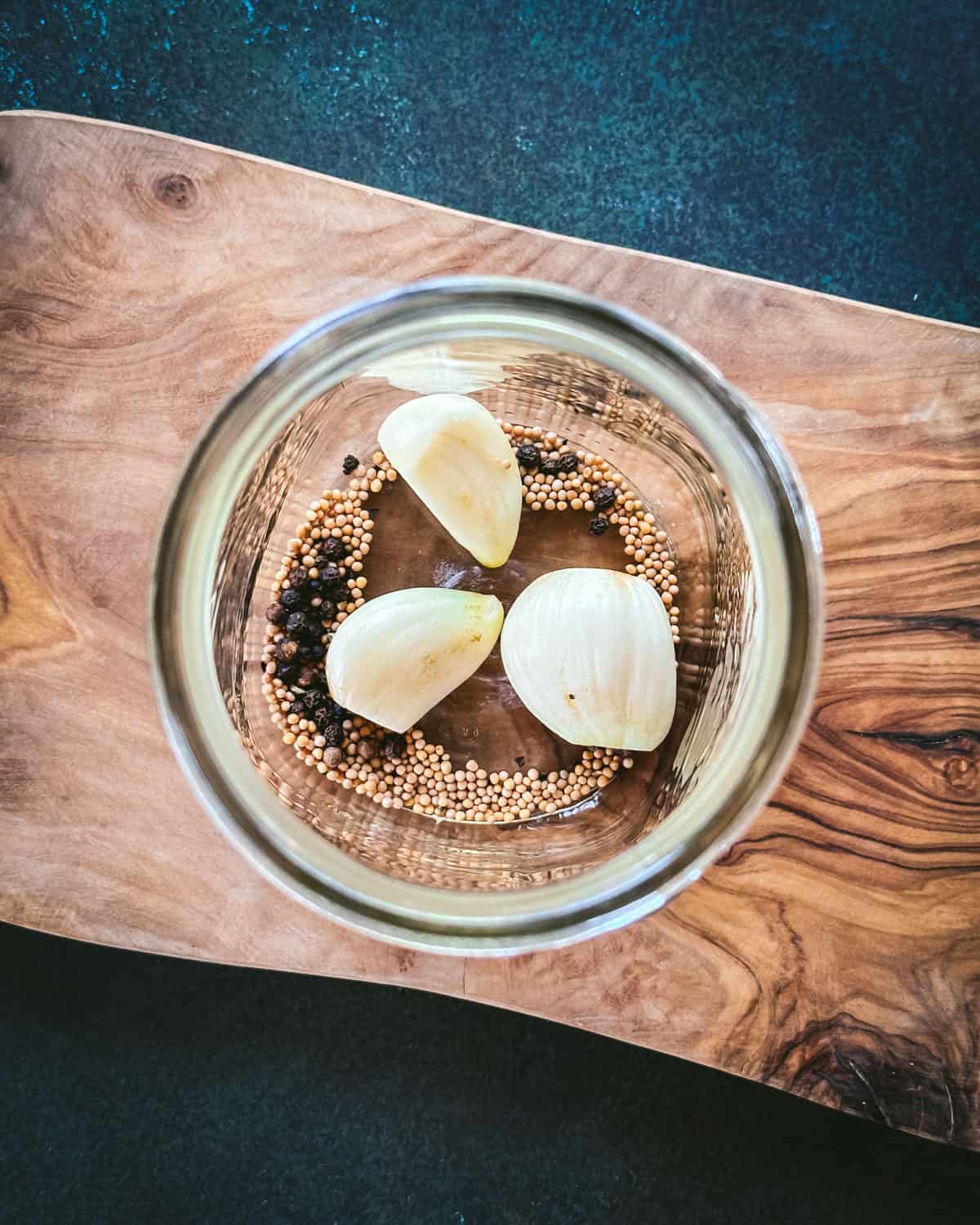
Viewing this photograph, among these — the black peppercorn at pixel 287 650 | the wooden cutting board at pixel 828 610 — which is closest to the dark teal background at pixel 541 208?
the wooden cutting board at pixel 828 610

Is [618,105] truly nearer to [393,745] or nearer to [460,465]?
[460,465]

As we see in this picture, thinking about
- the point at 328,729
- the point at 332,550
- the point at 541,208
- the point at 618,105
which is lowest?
the point at 328,729

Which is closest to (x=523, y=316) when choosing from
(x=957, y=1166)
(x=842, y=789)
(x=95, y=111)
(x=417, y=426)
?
(x=417, y=426)

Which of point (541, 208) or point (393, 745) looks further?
point (541, 208)

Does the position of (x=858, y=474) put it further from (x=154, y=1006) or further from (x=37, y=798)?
(x=154, y=1006)

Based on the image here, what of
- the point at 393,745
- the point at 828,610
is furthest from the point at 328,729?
the point at 828,610

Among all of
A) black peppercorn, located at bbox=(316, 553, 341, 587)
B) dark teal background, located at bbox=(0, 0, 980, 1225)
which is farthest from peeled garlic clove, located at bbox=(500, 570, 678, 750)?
dark teal background, located at bbox=(0, 0, 980, 1225)

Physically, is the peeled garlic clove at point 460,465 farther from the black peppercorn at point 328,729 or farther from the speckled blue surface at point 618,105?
the speckled blue surface at point 618,105
